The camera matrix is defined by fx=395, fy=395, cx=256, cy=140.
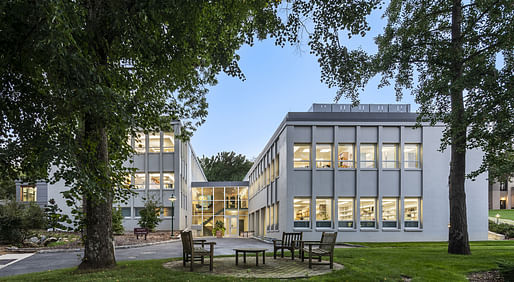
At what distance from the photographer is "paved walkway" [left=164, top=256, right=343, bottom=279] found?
9.52 meters

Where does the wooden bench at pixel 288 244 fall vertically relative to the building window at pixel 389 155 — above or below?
below

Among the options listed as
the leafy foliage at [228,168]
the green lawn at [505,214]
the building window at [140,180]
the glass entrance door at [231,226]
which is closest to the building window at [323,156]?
the building window at [140,180]

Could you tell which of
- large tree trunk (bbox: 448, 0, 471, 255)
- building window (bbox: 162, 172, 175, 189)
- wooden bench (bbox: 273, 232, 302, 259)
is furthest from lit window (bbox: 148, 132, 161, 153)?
large tree trunk (bbox: 448, 0, 471, 255)

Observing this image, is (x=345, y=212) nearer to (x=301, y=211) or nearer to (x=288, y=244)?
(x=301, y=211)

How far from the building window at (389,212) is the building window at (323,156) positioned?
14.2 feet

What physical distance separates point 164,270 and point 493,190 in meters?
72.3

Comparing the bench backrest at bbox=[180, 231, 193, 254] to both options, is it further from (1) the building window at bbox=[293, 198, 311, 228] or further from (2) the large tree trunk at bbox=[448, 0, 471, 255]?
(1) the building window at bbox=[293, 198, 311, 228]

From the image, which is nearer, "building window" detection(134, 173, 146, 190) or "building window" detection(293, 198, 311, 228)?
"building window" detection(293, 198, 311, 228)

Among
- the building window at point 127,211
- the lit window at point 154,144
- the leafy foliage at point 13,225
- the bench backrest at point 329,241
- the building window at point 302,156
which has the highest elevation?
the lit window at point 154,144

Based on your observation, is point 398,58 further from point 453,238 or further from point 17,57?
point 17,57

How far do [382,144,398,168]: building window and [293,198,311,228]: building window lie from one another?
222 inches

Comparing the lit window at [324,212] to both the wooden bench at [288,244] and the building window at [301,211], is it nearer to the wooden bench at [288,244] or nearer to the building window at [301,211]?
the building window at [301,211]

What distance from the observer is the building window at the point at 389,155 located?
84.7 ft

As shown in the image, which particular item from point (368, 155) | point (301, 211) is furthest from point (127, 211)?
point (368, 155)
